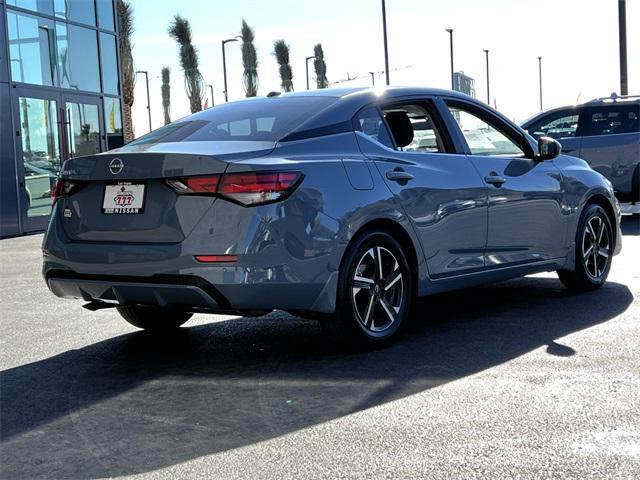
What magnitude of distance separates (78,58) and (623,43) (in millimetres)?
14209

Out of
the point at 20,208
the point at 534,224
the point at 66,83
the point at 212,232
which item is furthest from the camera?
the point at 66,83

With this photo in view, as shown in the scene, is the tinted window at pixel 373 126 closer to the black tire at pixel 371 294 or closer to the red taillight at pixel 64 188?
the black tire at pixel 371 294

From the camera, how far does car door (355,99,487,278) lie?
5.89 meters

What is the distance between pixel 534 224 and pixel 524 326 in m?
0.93

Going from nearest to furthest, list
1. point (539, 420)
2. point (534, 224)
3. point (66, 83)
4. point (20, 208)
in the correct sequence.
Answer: point (539, 420), point (534, 224), point (20, 208), point (66, 83)

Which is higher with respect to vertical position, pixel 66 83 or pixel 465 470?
pixel 66 83

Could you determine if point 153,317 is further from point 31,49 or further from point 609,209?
point 31,49

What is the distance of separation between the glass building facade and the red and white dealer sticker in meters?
14.0

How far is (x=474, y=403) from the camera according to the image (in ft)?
14.6

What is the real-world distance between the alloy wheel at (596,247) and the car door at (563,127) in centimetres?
668

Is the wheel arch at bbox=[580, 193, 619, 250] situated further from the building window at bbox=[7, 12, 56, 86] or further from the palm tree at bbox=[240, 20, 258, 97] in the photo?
the palm tree at bbox=[240, 20, 258, 97]

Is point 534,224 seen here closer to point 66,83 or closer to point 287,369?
point 287,369

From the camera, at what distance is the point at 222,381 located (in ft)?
16.6

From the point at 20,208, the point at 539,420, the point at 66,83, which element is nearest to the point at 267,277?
the point at 539,420
